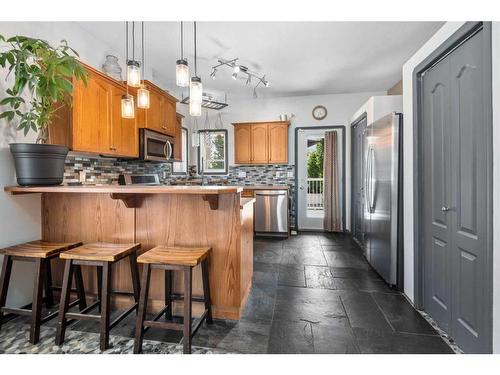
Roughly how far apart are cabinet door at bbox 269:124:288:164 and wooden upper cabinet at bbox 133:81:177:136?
192 cm

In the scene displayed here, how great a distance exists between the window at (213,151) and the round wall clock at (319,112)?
1.94 metres

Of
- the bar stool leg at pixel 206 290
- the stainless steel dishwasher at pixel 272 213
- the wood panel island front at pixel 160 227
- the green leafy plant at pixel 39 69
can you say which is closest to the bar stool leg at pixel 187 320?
the bar stool leg at pixel 206 290

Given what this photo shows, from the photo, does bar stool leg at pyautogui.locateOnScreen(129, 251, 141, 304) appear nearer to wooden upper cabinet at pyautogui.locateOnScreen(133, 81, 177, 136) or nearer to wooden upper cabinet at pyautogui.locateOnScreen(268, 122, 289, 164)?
wooden upper cabinet at pyautogui.locateOnScreen(133, 81, 177, 136)

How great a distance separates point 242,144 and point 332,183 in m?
1.99

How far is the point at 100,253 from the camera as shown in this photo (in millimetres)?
1668

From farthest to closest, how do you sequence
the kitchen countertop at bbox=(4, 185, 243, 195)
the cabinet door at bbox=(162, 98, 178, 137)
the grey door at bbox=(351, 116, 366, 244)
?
the grey door at bbox=(351, 116, 366, 244) → the cabinet door at bbox=(162, 98, 178, 137) → the kitchen countertop at bbox=(4, 185, 243, 195)

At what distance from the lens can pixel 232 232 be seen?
189 cm

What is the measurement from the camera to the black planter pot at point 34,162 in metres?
1.80

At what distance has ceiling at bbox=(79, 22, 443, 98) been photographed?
2.67 metres

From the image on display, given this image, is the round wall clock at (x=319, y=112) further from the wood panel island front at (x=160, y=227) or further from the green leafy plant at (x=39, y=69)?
the green leafy plant at (x=39, y=69)

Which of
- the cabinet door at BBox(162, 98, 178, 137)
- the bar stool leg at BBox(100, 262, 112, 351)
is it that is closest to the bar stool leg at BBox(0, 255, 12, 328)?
the bar stool leg at BBox(100, 262, 112, 351)

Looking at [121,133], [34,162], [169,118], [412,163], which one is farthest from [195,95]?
[169,118]

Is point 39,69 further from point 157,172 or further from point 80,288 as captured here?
point 157,172

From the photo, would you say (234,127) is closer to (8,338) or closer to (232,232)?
(232,232)
